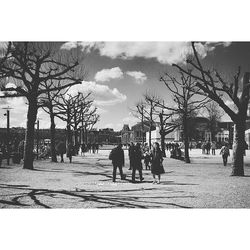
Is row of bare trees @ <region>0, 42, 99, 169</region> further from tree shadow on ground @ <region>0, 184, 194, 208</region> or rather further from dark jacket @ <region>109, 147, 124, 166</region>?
tree shadow on ground @ <region>0, 184, 194, 208</region>

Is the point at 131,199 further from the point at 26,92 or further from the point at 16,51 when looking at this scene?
the point at 26,92

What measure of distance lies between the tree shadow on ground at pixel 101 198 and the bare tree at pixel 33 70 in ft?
13.6

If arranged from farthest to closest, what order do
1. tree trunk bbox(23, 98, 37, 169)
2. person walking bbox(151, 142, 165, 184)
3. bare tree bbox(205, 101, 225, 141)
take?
bare tree bbox(205, 101, 225, 141) → tree trunk bbox(23, 98, 37, 169) → person walking bbox(151, 142, 165, 184)

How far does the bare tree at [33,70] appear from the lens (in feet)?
30.8

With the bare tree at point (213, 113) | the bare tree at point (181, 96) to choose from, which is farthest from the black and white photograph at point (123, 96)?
the bare tree at point (213, 113)

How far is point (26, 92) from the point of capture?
11438 millimetres

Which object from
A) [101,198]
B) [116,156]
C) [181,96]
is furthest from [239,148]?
[101,198]

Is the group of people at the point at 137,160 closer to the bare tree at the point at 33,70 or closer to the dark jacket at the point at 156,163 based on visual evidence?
the dark jacket at the point at 156,163

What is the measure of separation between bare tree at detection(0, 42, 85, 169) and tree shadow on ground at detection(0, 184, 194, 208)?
4141 millimetres

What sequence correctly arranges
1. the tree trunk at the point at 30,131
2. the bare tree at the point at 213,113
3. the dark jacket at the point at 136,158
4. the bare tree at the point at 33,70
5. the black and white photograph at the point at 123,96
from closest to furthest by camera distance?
1. the black and white photograph at the point at 123,96
2. the bare tree at the point at 33,70
3. the dark jacket at the point at 136,158
4. the tree trunk at the point at 30,131
5. the bare tree at the point at 213,113

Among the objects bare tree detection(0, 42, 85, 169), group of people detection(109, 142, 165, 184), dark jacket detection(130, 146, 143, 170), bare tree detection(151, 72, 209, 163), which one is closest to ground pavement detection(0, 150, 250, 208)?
group of people detection(109, 142, 165, 184)

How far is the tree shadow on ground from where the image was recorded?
6949mm
